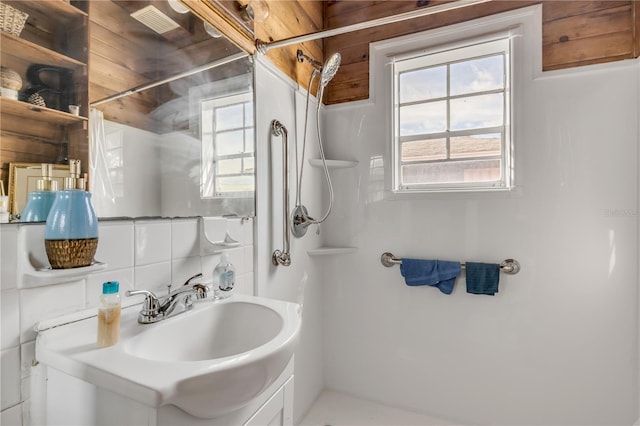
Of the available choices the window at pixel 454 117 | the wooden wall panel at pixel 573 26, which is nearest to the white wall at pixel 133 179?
the window at pixel 454 117

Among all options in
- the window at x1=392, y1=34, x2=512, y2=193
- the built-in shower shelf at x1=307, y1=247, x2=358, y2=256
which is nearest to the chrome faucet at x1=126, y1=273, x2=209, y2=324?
the built-in shower shelf at x1=307, y1=247, x2=358, y2=256

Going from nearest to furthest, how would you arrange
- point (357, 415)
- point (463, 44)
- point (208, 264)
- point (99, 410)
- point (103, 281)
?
point (99, 410) < point (103, 281) < point (208, 264) < point (463, 44) < point (357, 415)

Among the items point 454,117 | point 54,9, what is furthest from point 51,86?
point 454,117

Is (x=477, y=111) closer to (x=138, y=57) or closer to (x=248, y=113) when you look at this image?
(x=248, y=113)

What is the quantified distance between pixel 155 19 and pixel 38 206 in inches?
27.9

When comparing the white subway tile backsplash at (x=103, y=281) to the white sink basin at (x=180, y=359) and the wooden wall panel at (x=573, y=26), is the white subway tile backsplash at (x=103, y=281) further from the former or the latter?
the wooden wall panel at (x=573, y=26)

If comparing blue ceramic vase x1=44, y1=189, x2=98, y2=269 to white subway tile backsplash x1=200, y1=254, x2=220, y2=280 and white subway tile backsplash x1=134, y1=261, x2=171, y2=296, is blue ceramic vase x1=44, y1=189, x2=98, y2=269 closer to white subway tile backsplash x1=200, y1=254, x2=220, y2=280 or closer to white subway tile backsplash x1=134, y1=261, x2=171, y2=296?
white subway tile backsplash x1=134, y1=261, x2=171, y2=296

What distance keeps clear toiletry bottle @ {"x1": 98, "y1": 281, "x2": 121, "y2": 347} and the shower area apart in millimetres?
757

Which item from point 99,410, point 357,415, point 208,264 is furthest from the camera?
point 357,415

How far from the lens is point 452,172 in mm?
1858

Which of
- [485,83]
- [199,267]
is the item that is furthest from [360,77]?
[199,267]

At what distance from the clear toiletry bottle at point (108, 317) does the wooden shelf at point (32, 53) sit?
0.55m

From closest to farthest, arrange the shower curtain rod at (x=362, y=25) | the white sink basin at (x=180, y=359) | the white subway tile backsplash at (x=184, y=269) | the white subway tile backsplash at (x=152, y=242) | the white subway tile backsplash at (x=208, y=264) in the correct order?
the white sink basin at (x=180, y=359)
the white subway tile backsplash at (x=152, y=242)
the white subway tile backsplash at (x=184, y=269)
the white subway tile backsplash at (x=208, y=264)
the shower curtain rod at (x=362, y=25)

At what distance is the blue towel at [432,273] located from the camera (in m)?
A: 1.73
